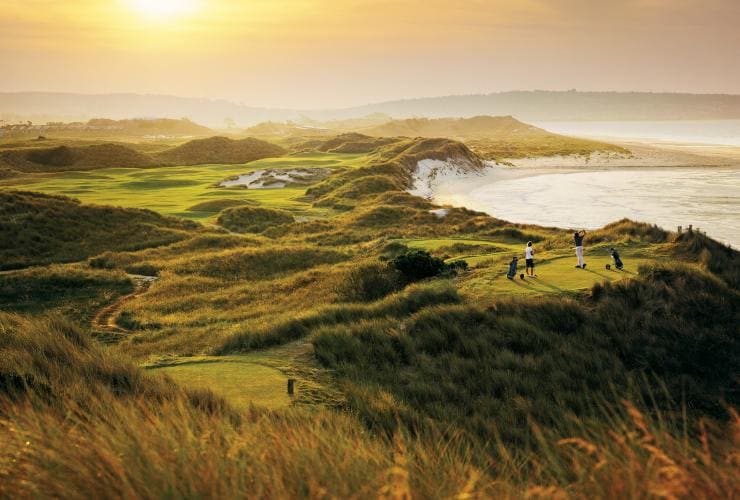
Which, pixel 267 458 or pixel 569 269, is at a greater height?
pixel 267 458

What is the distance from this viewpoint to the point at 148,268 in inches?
989

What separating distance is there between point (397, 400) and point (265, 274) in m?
17.1

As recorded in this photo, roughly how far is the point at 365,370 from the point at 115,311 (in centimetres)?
Answer: 1222

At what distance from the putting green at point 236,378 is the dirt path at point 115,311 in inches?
281

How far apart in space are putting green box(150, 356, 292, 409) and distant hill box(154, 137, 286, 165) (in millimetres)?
84425

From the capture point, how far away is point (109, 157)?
75438 mm

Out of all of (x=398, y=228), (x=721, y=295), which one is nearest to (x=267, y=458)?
(x=721, y=295)

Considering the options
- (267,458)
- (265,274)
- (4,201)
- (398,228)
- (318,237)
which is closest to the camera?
(267,458)

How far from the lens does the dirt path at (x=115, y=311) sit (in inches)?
637

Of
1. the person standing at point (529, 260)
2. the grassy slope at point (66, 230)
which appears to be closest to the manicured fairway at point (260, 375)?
the person standing at point (529, 260)

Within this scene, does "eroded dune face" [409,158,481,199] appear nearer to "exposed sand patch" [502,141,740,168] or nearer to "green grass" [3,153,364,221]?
"green grass" [3,153,364,221]

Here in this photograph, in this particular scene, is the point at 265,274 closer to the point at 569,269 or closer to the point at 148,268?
the point at 148,268

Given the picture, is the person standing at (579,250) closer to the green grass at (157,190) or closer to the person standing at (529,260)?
the person standing at (529,260)

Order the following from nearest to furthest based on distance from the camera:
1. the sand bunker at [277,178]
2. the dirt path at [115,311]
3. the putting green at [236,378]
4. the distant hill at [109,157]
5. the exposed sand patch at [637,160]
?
the putting green at [236,378] < the dirt path at [115,311] < the sand bunker at [277,178] < the distant hill at [109,157] < the exposed sand patch at [637,160]
